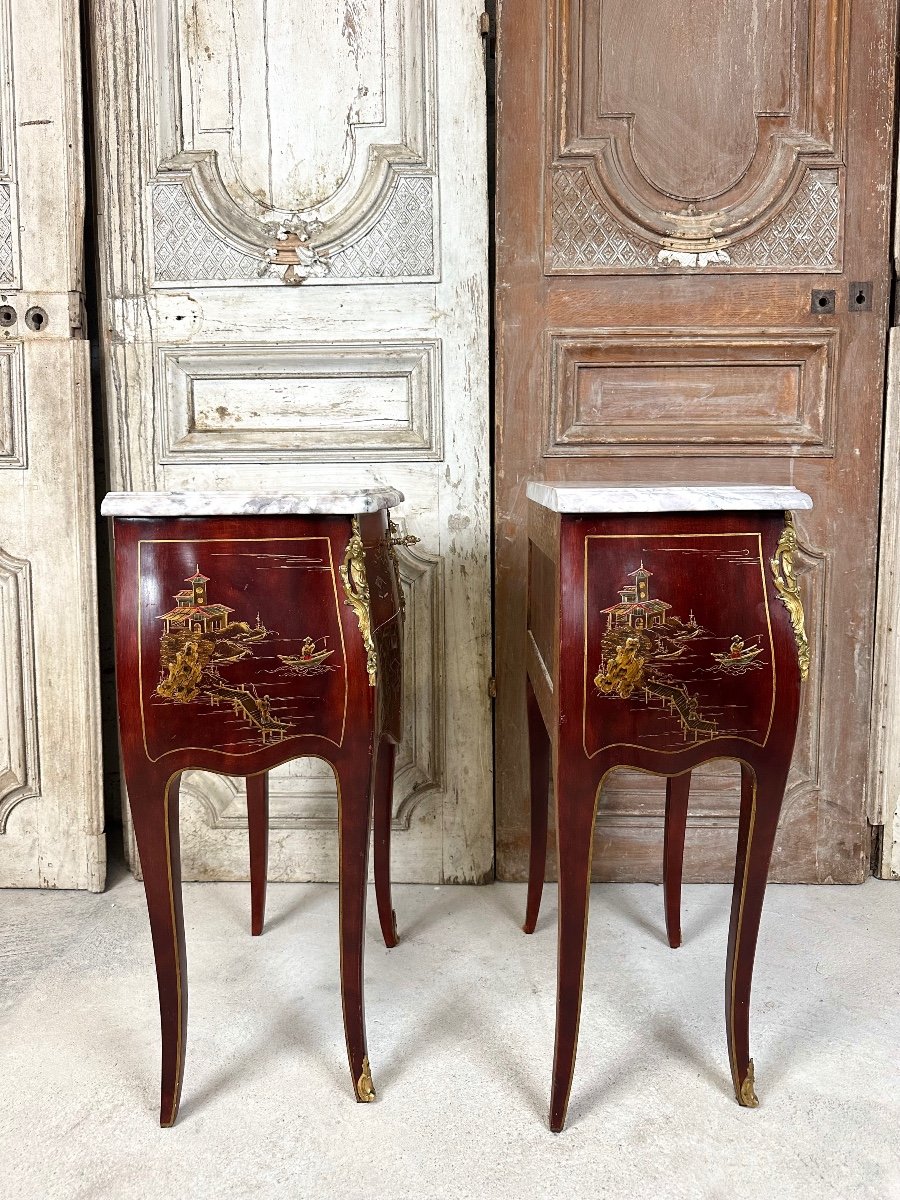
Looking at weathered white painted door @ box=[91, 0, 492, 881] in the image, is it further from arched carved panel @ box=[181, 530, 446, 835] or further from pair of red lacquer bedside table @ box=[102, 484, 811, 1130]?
pair of red lacquer bedside table @ box=[102, 484, 811, 1130]

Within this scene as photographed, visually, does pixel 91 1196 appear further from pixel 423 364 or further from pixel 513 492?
pixel 423 364

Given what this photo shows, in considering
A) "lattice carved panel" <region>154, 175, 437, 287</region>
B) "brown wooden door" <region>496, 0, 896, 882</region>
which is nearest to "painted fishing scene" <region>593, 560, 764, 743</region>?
"brown wooden door" <region>496, 0, 896, 882</region>

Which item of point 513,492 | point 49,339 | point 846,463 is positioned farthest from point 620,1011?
point 49,339

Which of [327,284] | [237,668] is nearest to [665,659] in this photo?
[237,668]

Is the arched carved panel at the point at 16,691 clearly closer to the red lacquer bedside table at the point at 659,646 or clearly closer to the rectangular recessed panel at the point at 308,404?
the rectangular recessed panel at the point at 308,404

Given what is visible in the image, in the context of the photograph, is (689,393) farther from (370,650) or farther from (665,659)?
(370,650)

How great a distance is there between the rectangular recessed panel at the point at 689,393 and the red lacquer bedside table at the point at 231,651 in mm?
926

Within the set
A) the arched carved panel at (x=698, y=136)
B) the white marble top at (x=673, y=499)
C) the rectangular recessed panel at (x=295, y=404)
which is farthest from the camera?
the rectangular recessed panel at (x=295, y=404)

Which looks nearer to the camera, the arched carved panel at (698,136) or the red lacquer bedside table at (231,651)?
the red lacquer bedside table at (231,651)

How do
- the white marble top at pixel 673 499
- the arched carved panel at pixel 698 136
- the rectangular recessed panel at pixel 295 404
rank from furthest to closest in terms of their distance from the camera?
the rectangular recessed panel at pixel 295 404 < the arched carved panel at pixel 698 136 < the white marble top at pixel 673 499

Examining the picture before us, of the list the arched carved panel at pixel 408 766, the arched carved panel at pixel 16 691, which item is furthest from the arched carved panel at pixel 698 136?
the arched carved panel at pixel 16 691

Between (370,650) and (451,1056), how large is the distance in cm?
75

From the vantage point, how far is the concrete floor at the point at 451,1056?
52.0 inches

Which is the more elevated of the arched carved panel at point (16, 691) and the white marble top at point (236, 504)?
the white marble top at point (236, 504)
